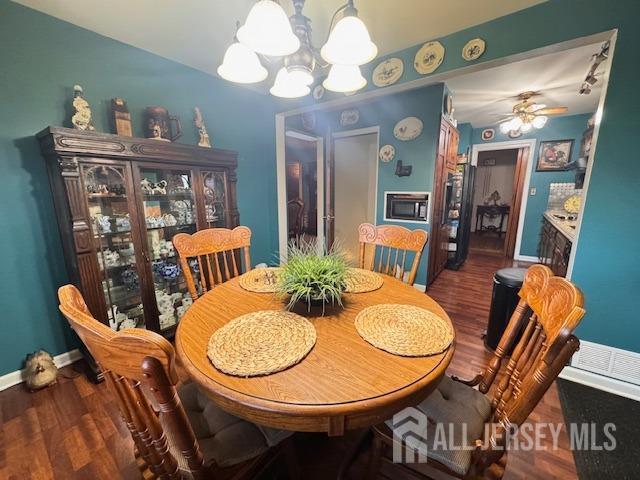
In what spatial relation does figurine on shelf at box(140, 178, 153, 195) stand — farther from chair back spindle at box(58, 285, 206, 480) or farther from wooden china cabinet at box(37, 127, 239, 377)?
chair back spindle at box(58, 285, 206, 480)

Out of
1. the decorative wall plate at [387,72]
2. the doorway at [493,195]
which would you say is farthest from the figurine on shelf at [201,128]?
the doorway at [493,195]

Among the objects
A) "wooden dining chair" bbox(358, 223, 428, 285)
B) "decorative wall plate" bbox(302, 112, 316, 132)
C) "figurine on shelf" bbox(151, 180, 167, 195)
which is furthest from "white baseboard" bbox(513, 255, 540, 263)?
"figurine on shelf" bbox(151, 180, 167, 195)

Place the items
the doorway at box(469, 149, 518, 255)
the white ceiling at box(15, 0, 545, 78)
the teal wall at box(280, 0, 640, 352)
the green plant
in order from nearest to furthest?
the green plant, the teal wall at box(280, 0, 640, 352), the white ceiling at box(15, 0, 545, 78), the doorway at box(469, 149, 518, 255)

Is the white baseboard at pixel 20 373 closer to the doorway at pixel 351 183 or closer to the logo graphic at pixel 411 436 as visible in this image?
the logo graphic at pixel 411 436

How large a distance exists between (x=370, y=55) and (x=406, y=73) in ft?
4.37

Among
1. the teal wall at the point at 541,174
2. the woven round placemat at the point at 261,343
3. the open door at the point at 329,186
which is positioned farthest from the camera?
the teal wall at the point at 541,174

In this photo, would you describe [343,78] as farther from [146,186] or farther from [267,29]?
[146,186]

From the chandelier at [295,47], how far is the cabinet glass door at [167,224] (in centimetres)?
130

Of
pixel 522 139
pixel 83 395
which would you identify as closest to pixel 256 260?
pixel 83 395

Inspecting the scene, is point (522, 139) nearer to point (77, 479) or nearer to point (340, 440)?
point (340, 440)

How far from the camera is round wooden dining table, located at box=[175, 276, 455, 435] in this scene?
671 millimetres

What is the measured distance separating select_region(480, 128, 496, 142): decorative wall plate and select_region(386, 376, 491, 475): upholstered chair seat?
17.5 feet

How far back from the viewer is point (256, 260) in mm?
3301

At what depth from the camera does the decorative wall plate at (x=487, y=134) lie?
4.93m
